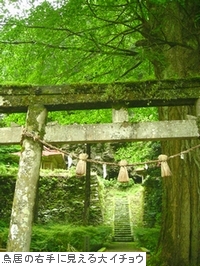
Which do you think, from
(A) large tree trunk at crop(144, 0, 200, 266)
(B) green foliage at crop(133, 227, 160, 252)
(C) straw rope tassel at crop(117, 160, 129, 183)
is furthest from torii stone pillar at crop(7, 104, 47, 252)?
(B) green foliage at crop(133, 227, 160, 252)

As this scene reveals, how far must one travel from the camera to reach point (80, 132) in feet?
16.0

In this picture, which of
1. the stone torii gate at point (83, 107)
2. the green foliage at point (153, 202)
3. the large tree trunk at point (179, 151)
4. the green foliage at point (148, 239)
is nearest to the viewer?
the stone torii gate at point (83, 107)

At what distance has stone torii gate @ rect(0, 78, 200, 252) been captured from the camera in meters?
4.79

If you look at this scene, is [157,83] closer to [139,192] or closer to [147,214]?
[147,214]

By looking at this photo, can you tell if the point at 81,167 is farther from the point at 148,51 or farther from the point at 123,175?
the point at 148,51

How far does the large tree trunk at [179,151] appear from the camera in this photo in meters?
6.25

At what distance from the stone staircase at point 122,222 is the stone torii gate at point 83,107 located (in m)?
13.4

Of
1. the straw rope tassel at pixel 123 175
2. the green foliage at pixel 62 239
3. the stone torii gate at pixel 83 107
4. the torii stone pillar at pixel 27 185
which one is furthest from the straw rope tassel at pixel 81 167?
the green foliage at pixel 62 239

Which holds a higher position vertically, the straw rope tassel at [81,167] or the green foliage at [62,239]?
the straw rope tassel at [81,167]

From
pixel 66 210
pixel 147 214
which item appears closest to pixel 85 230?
pixel 66 210

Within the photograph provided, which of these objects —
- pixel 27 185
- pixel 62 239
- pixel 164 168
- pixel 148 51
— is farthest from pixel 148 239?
pixel 27 185

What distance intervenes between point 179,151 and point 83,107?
2.64m

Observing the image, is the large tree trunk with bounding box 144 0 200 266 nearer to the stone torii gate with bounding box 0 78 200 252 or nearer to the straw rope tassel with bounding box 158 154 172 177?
the stone torii gate with bounding box 0 78 200 252

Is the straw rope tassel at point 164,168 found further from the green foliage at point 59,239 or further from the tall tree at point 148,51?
the green foliage at point 59,239
